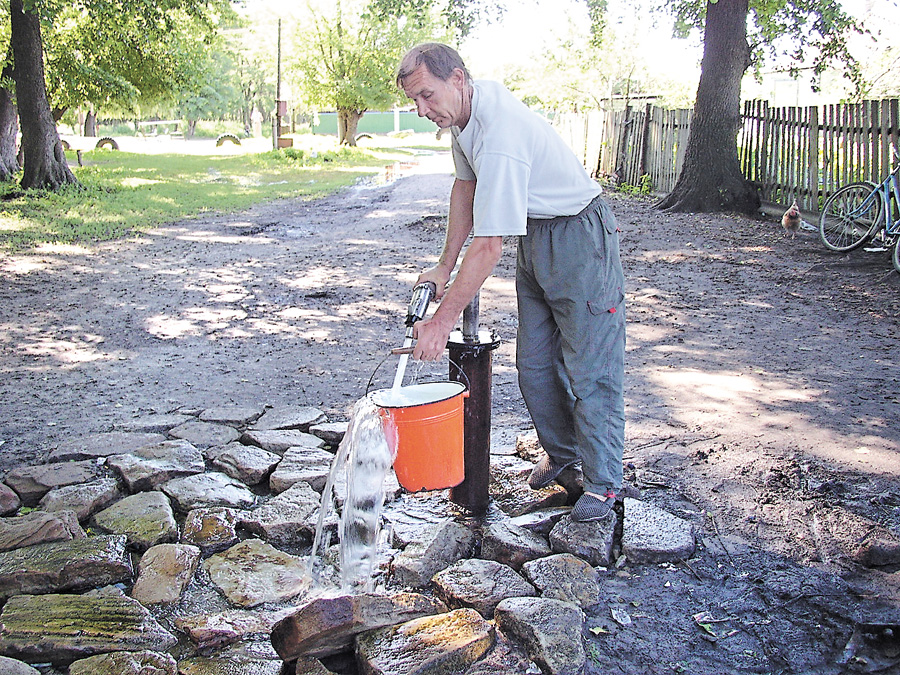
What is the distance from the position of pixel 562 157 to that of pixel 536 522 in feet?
4.70

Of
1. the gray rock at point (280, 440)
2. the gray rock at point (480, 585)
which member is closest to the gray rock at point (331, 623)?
the gray rock at point (480, 585)

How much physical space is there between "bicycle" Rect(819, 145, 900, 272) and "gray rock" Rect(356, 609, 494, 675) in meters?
6.58

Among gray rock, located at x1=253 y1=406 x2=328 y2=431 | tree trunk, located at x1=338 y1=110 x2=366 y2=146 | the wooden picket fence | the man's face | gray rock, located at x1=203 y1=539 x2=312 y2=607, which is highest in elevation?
tree trunk, located at x1=338 y1=110 x2=366 y2=146

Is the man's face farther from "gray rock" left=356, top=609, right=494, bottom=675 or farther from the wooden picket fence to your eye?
the wooden picket fence

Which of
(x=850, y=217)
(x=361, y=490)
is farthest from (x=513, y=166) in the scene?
(x=850, y=217)

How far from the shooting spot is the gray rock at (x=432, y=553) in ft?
9.64

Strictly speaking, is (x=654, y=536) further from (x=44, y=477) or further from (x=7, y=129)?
(x=7, y=129)

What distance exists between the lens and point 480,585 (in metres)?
2.80

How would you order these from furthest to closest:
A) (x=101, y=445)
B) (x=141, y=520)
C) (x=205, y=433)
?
1. (x=205, y=433)
2. (x=101, y=445)
3. (x=141, y=520)

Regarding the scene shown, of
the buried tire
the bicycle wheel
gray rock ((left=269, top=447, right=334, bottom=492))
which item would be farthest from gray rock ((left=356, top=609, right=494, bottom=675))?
the buried tire

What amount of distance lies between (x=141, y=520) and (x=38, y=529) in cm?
37

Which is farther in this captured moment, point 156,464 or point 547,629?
point 156,464

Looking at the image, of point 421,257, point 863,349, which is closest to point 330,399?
point 863,349

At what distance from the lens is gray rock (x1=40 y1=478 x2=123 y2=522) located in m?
3.33
